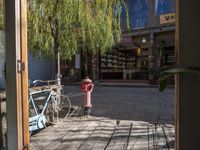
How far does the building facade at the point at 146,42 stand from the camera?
16484 millimetres

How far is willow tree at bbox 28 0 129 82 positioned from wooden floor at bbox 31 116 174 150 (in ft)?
5.83

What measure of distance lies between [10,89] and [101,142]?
6.20 feet

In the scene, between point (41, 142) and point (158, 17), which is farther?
point (158, 17)

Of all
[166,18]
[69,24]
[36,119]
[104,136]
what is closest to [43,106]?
[36,119]

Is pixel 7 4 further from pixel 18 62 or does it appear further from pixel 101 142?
pixel 101 142

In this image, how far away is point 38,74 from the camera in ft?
65.2

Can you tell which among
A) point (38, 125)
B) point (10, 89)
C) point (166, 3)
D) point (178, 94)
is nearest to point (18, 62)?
point (10, 89)

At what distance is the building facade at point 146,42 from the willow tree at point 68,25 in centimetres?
876

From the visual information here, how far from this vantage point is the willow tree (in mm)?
5938

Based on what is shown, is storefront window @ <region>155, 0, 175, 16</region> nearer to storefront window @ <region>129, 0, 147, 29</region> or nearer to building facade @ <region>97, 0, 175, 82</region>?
building facade @ <region>97, 0, 175, 82</region>

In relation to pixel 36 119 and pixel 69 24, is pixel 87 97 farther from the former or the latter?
pixel 36 119
